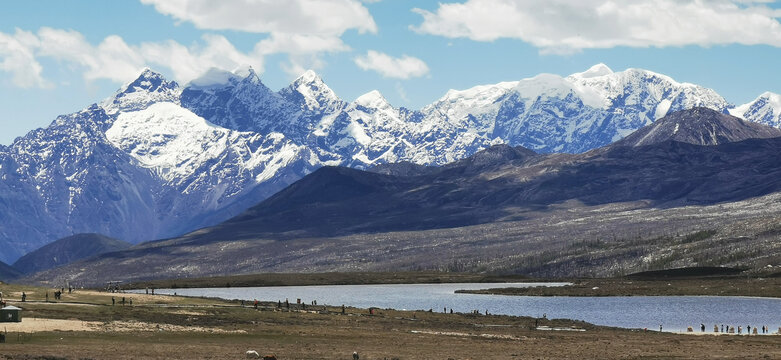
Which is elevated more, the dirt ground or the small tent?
the small tent

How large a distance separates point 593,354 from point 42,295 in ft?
303

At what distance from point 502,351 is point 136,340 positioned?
3680cm

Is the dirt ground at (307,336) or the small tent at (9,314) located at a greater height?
the small tent at (9,314)

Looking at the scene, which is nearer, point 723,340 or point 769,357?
point 769,357

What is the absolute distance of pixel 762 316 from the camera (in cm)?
19075

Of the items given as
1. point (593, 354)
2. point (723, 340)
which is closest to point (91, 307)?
point (593, 354)

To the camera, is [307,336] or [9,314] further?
[307,336]

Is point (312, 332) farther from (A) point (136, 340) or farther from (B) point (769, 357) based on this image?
(B) point (769, 357)

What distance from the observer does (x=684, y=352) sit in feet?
390

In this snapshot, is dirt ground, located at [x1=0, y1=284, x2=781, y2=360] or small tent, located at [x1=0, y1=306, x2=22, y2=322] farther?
small tent, located at [x1=0, y1=306, x2=22, y2=322]

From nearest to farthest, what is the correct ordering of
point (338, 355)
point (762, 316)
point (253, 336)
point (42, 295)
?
point (338, 355) → point (253, 336) → point (42, 295) → point (762, 316)

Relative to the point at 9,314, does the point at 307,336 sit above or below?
below

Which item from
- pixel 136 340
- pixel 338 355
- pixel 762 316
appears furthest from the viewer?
pixel 762 316

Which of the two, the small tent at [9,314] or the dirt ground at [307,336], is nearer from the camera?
the dirt ground at [307,336]
